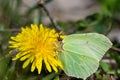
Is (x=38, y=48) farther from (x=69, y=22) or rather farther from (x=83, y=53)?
(x=69, y=22)

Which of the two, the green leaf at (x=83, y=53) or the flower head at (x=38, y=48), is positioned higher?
the flower head at (x=38, y=48)

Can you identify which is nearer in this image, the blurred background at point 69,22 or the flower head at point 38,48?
the flower head at point 38,48

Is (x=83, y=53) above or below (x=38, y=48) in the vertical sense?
below

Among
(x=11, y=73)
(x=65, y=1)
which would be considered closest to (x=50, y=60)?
(x=11, y=73)

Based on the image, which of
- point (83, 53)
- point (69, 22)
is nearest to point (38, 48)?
point (83, 53)

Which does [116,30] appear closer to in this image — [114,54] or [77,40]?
[114,54]
